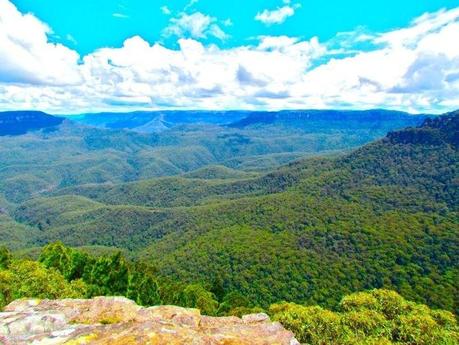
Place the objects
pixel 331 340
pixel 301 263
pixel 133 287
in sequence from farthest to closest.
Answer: pixel 301 263
pixel 133 287
pixel 331 340

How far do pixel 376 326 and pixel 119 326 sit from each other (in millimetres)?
30496

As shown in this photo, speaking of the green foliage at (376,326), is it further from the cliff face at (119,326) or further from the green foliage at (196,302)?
the green foliage at (196,302)

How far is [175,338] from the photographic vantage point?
22953 millimetres

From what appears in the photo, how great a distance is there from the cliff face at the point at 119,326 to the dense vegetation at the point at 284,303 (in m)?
13.0

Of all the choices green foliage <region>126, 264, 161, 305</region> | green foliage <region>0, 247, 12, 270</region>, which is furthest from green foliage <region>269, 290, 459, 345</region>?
green foliage <region>0, 247, 12, 270</region>

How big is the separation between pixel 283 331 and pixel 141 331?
34.0ft

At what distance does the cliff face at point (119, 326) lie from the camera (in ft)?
76.4

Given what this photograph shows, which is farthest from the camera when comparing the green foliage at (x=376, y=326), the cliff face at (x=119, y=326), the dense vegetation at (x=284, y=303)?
the dense vegetation at (x=284, y=303)

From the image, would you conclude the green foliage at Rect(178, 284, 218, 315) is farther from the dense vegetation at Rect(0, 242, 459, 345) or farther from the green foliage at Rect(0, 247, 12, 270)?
the green foliage at Rect(0, 247, 12, 270)

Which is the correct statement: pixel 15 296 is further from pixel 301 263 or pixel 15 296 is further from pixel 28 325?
pixel 301 263

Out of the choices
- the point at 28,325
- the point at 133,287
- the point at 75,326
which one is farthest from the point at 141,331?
the point at 133,287

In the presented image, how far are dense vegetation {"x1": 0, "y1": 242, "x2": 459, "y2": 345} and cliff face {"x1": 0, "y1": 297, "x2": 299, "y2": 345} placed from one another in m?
13.0

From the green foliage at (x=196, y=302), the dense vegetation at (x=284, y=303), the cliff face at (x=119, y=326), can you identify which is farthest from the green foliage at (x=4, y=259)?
the cliff face at (x=119, y=326)

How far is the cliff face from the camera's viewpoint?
23.3 m
